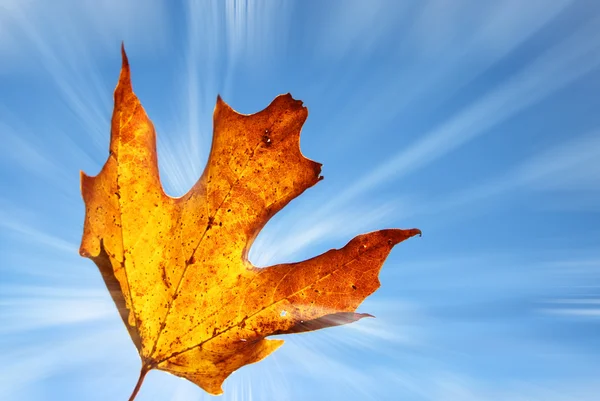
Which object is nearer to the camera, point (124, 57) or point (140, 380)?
point (124, 57)

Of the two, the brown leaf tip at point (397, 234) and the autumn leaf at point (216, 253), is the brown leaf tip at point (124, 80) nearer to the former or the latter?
the autumn leaf at point (216, 253)

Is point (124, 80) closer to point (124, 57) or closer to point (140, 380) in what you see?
point (124, 57)

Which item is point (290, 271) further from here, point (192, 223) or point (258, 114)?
point (258, 114)

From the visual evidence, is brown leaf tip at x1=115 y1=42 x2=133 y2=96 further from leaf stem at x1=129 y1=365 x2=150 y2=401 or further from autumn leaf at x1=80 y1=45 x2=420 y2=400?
leaf stem at x1=129 y1=365 x2=150 y2=401

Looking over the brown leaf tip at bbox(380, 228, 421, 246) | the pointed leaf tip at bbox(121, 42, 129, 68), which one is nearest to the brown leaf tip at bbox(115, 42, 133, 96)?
the pointed leaf tip at bbox(121, 42, 129, 68)

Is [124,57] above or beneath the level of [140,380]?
above

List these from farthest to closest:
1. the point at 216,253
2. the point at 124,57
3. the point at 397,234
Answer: the point at 216,253 → the point at 397,234 → the point at 124,57

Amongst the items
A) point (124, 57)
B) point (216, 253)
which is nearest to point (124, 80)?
point (124, 57)

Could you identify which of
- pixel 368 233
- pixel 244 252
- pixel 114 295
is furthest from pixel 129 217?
pixel 368 233
